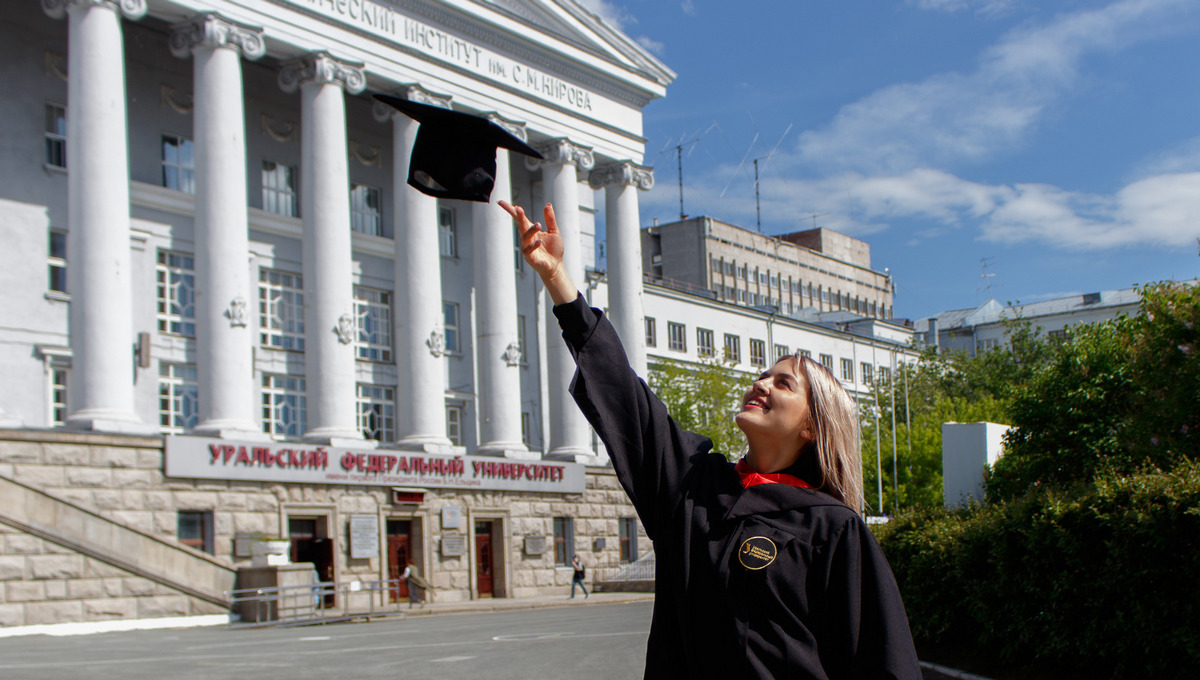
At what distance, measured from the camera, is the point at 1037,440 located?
20.3 m

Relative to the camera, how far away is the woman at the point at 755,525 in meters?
3.17

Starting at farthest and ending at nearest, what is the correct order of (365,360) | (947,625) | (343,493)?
(365,360) < (343,493) < (947,625)

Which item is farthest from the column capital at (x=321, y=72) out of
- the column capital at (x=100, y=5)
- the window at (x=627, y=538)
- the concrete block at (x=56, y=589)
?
the window at (x=627, y=538)

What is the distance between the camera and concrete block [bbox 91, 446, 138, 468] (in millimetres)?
28359

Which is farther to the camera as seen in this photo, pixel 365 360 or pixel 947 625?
pixel 365 360

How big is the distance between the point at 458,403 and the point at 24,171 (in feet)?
57.7

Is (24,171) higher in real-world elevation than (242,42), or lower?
lower

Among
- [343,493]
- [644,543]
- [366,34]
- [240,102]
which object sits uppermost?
[366,34]

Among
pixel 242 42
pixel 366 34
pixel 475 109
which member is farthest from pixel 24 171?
pixel 475 109

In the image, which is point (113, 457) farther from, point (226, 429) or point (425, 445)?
point (425, 445)

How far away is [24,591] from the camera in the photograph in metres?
25.1

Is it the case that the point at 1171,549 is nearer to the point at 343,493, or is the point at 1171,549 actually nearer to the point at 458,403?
the point at 343,493

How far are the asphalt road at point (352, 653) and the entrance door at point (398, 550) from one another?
11433 millimetres

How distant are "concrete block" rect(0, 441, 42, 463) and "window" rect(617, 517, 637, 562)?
23.3 m
